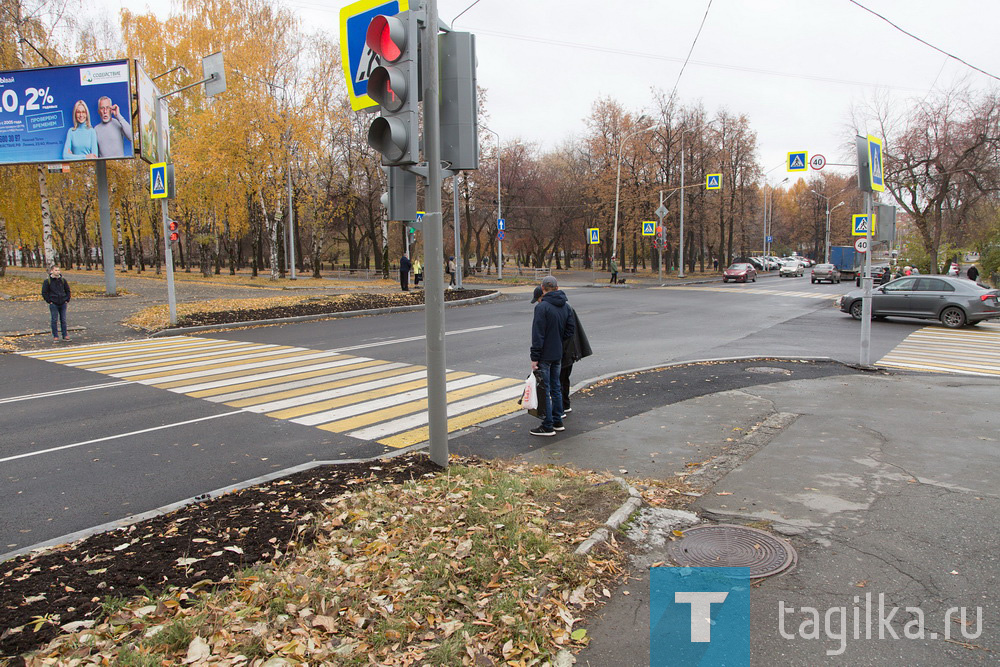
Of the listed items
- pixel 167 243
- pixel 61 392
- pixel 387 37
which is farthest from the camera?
pixel 167 243

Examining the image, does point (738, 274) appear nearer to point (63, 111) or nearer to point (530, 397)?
point (63, 111)

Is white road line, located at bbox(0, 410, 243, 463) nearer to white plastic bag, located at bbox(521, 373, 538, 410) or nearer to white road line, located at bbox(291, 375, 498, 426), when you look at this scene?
white road line, located at bbox(291, 375, 498, 426)

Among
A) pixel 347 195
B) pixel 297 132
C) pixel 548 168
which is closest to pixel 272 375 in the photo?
pixel 297 132

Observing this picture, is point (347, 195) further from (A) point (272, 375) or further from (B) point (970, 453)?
(B) point (970, 453)

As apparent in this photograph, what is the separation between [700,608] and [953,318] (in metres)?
20.1

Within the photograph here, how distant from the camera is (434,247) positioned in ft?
18.8

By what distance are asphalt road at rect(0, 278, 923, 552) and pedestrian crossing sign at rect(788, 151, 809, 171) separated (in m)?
7.39

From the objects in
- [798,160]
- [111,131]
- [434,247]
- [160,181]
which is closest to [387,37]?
[434,247]

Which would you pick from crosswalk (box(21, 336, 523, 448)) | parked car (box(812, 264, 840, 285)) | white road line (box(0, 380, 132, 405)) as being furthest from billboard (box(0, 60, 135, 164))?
parked car (box(812, 264, 840, 285))

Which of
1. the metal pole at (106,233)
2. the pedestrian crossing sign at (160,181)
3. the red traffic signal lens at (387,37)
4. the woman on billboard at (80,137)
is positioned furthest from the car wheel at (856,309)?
the woman on billboard at (80,137)

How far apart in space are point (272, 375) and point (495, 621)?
Result: 346 inches

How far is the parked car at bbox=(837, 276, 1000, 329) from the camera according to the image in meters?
18.7

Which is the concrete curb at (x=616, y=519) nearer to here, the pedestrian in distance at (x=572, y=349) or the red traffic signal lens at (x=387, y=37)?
the pedestrian in distance at (x=572, y=349)

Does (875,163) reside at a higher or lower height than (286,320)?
higher
